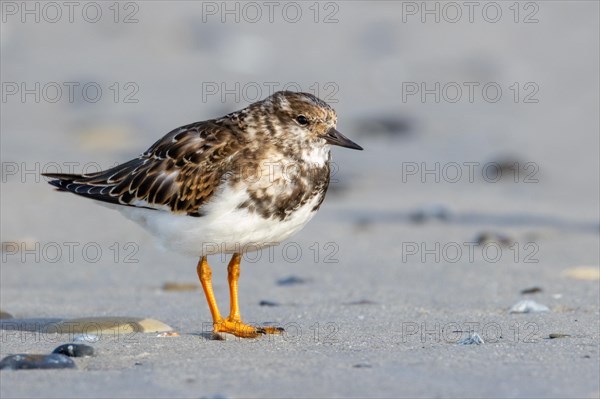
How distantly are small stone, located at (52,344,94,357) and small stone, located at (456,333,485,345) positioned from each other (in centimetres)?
157

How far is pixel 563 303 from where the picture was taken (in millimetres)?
5949

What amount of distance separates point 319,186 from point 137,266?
2502mm

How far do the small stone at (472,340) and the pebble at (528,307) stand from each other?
3.34 ft

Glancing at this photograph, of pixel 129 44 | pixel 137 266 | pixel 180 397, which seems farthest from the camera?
pixel 129 44

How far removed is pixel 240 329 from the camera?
16.6 ft

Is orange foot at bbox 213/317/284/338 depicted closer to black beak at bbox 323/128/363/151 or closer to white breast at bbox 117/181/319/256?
white breast at bbox 117/181/319/256

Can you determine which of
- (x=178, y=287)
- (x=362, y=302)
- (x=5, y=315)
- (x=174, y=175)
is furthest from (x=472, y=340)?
(x=178, y=287)

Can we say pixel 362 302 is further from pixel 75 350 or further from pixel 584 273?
pixel 75 350

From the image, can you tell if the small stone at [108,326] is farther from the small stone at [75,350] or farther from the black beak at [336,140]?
the black beak at [336,140]

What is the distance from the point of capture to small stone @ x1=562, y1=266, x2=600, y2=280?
21.9ft

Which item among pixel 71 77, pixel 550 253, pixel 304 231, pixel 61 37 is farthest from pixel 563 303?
pixel 61 37

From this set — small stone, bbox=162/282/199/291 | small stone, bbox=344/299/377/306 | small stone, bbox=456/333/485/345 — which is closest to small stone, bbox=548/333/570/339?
small stone, bbox=456/333/485/345

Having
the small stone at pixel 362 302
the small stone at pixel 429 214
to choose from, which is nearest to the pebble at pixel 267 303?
the small stone at pixel 362 302

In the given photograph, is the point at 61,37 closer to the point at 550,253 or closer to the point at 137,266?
the point at 137,266
